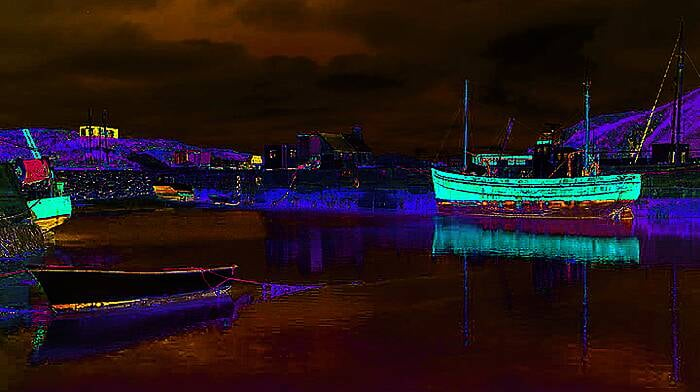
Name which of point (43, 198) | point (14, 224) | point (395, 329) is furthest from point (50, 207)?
point (395, 329)

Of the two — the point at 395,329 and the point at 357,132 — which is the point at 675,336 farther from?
the point at 357,132

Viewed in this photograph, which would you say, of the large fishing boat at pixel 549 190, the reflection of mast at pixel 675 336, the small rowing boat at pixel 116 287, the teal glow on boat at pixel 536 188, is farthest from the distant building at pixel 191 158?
the reflection of mast at pixel 675 336

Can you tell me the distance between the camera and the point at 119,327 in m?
17.3

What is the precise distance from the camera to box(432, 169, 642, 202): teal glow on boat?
183 feet


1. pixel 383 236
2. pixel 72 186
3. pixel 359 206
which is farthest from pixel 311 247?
pixel 72 186

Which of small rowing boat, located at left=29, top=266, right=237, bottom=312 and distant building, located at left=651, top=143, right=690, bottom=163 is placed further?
distant building, located at left=651, top=143, right=690, bottom=163

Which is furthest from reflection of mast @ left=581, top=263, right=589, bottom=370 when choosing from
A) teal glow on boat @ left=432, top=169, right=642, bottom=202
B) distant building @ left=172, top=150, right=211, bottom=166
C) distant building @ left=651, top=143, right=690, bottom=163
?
distant building @ left=172, top=150, right=211, bottom=166

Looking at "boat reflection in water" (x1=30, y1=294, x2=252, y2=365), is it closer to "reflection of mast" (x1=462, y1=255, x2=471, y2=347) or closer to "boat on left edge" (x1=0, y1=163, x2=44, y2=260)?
"reflection of mast" (x1=462, y1=255, x2=471, y2=347)

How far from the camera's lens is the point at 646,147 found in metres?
157

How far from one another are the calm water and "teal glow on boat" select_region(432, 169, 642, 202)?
2262 centimetres

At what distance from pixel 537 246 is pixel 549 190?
934 inches

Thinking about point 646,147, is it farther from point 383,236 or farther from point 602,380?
point 602,380

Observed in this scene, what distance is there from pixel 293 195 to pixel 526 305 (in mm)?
80152

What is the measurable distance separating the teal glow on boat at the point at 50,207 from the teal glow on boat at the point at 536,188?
106 feet
